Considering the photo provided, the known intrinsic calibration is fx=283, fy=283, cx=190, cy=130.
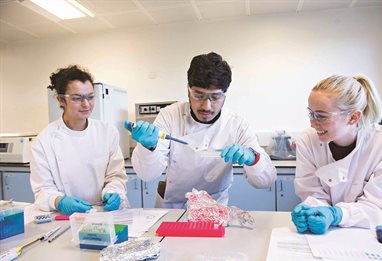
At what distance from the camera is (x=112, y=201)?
1.36 metres

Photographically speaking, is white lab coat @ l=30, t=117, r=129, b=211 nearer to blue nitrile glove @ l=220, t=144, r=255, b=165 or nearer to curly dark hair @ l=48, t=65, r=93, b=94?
curly dark hair @ l=48, t=65, r=93, b=94

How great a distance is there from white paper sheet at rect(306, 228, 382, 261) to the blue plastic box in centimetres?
108

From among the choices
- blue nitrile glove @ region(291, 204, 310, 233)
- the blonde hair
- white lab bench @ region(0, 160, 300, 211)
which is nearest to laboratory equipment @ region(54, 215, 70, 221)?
blue nitrile glove @ region(291, 204, 310, 233)

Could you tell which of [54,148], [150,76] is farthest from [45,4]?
[54,148]

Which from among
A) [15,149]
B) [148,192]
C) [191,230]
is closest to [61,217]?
[191,230]

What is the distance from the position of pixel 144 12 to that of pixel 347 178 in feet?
8.35

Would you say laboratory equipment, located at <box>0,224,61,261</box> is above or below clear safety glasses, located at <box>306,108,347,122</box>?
below

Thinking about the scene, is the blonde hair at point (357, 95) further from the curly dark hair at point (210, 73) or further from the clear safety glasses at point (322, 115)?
the curly dark hair at point (210, 73)

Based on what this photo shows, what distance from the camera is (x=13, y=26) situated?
3.27 metres

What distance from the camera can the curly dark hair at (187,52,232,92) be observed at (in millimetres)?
1300

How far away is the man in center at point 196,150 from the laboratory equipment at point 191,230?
0.37m

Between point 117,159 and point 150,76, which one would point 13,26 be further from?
point 117,159

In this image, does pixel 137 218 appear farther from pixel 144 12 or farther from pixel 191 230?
pixel 144 12

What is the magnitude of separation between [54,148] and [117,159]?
0.34 m
